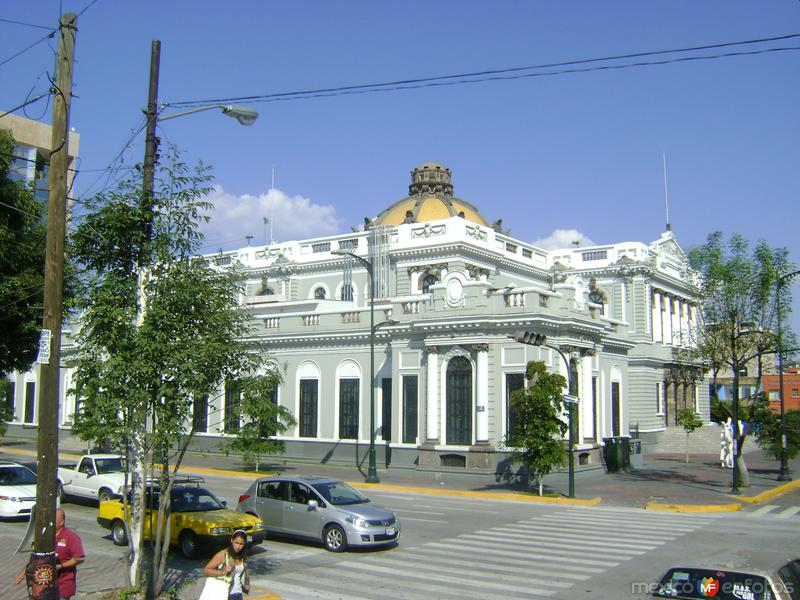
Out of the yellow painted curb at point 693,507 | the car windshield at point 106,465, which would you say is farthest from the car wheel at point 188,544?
the yellow painted curb at point 693,507

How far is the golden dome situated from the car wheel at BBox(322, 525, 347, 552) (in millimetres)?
44163

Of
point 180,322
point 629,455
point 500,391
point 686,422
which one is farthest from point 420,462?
point 180,322

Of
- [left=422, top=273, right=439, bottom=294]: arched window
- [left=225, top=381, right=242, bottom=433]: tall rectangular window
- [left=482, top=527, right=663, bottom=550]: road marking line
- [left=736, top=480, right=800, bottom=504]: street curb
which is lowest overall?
[left=736, top=480, right=800, bottom=504]: street curb

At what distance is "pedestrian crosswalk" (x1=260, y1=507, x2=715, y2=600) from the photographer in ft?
44.6

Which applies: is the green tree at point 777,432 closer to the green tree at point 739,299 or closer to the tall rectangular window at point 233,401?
the green tree at point 739,299

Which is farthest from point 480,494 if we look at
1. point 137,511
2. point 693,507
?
point 137,511

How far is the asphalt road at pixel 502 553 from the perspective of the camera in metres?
13.8

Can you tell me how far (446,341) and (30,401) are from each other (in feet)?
113

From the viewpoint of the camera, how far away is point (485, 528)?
20828 mm

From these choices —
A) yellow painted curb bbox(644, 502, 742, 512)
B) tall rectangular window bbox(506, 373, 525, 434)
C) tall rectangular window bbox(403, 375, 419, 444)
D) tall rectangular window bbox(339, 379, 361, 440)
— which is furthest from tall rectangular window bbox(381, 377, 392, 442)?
yellow painted curb bbox(644, 502, 742, 512)

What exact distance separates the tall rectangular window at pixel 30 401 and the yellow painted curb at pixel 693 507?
141 ft

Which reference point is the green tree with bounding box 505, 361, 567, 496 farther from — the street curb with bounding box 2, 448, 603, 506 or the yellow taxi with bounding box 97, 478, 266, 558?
the yellow taxi with bounding box 97, 478, 266, 558

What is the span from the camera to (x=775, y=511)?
84.5ft

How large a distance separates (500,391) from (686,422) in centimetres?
1524
